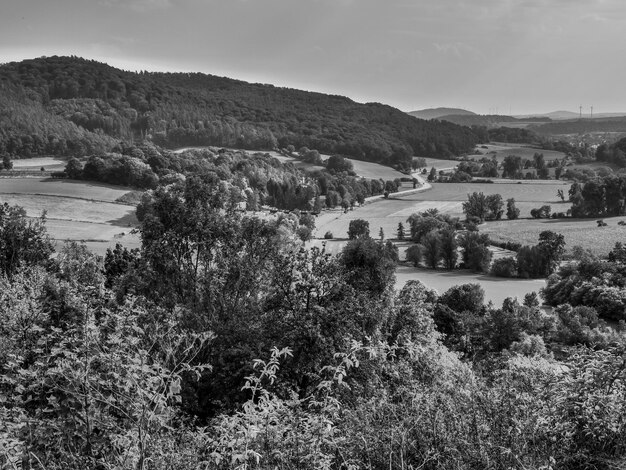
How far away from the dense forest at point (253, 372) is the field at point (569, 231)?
55201 millimetres

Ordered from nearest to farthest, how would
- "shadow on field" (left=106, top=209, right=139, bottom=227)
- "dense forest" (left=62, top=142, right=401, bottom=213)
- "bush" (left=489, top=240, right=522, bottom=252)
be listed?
"shadow on field" (left=106, top=209, right=139, bottom=227) < "bush" (left=489, top=240, right=522, bottom=252) < "dense forest" (left=62, top=142, right=401, bottom=213)

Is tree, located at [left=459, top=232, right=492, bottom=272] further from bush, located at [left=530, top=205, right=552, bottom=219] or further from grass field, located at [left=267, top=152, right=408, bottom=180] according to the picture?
grass field, located at [left=267, top=152, right=408, bottom=180]

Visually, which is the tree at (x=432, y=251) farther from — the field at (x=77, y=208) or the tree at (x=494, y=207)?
the field at (x=77, y=208)

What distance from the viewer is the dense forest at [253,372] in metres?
6.80

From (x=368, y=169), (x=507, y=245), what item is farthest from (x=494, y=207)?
(x=368, y=169)

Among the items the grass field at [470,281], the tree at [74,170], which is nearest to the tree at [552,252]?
the grass field at [470,281]

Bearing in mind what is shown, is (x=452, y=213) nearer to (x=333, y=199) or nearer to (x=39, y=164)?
(x=333, y=199)

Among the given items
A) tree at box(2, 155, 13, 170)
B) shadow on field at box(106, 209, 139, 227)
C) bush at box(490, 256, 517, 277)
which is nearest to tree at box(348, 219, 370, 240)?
bush at box(490, 256, 517, 277)

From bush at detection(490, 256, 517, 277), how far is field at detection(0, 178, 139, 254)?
42.0 m

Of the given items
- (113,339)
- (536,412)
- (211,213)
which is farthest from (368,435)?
(211,213)

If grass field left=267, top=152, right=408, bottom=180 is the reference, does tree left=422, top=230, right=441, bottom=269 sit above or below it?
below

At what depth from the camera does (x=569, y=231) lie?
295 ft

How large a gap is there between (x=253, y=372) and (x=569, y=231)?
86555 millimetres

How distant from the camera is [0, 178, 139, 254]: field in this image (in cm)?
7038
